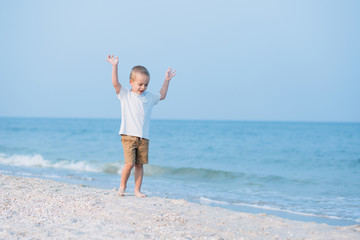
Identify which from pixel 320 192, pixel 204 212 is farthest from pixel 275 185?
pixel 204 212

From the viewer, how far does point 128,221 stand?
4.09 m

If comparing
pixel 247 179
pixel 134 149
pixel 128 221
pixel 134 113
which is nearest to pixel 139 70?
pixel 134 113

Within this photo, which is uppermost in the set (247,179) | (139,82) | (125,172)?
(139,82)

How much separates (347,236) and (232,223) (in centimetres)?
124

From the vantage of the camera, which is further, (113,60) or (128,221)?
(113,60)

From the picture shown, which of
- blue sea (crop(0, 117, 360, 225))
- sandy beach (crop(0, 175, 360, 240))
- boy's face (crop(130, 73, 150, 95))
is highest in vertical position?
boy's face (crop(130, 73, 150, 95))

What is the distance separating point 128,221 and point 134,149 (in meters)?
1.38

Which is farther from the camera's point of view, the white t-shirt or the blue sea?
the blue sea

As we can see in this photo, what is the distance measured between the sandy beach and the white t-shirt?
0.95m

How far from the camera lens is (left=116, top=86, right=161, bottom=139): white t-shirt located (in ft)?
17.2

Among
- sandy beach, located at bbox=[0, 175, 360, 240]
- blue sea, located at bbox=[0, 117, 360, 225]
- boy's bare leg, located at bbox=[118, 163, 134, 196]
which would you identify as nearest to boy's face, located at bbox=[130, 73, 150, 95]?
boy's bare leg, located at bbox=[118, 163, 134, 196]

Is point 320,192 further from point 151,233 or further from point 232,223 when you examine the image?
point 151,233

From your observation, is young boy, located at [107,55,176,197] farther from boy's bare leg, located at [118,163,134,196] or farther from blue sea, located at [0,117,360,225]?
blue sea, located at [0,117,360,225]

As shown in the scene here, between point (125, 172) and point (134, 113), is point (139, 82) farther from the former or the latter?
point (125, 172)
